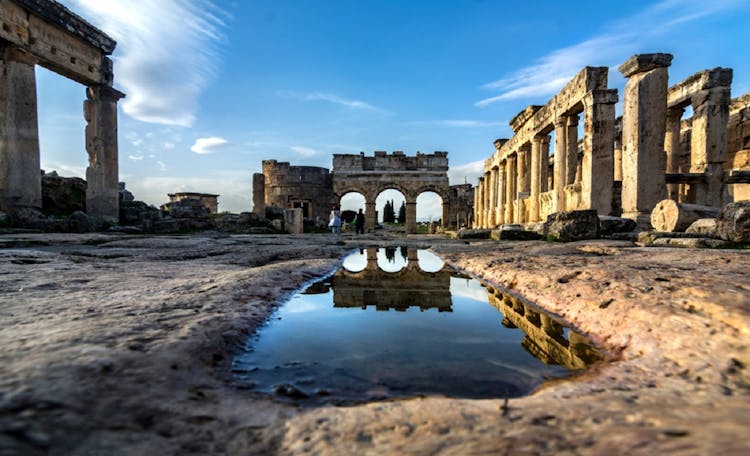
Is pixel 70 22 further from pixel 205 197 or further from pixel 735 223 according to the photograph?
pixel 205 197

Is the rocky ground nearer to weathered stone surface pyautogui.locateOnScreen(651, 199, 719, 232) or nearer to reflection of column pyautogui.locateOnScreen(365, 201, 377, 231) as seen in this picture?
weathered stone surface pyautogui.locateOnScreen(651, 199, 719, 232)

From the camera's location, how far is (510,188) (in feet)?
57.3

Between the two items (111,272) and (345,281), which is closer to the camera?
(111,272)

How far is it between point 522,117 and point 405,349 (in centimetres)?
1548

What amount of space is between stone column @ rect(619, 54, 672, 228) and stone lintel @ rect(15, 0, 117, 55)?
1584 centimetres

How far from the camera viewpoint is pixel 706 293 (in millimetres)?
1866

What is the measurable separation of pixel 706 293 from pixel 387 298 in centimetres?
184

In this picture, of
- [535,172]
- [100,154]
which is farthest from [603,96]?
[100,154]

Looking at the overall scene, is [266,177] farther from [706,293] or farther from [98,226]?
[706,293]

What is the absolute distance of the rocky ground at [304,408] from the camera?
0.83 m

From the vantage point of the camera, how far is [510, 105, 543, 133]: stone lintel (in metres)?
14.0

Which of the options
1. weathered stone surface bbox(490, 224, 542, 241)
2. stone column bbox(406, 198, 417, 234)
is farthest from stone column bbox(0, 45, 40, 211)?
stone column bbox(406, 198, 417, 234)

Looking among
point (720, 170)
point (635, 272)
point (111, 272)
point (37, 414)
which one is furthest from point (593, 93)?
point (37, 414)

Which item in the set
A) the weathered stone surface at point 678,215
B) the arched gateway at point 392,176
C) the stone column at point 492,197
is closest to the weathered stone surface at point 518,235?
the weathered stone surface at point 678,215
